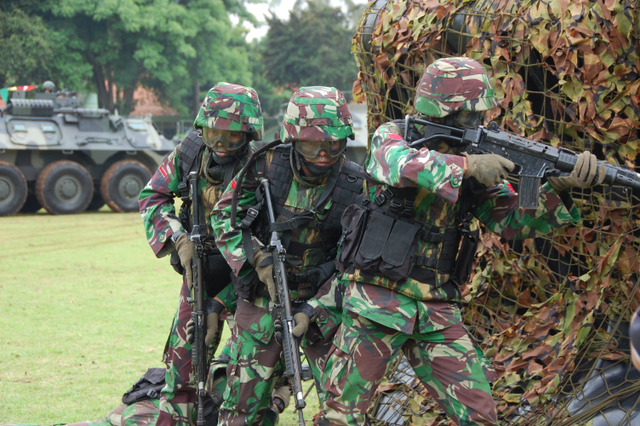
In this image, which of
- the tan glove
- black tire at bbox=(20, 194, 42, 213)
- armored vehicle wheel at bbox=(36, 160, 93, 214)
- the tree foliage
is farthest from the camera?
the tree foliage

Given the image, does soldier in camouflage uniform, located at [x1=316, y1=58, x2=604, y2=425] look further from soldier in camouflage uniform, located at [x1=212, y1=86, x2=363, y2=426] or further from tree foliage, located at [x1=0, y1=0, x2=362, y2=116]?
tree foliage, located at [x1=0, y1=0, x2=362, y2=116]

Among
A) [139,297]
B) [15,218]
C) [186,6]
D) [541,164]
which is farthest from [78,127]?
[186,6]

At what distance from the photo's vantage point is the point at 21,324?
652 centimetres

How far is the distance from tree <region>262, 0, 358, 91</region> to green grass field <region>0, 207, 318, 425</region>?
26570mm

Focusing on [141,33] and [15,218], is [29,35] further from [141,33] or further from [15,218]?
[15,218]

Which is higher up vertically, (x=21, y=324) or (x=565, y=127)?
(x=565, y=127)

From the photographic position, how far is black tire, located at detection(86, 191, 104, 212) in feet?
54.7

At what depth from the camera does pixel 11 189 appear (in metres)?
14.6

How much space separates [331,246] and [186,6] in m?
30.7

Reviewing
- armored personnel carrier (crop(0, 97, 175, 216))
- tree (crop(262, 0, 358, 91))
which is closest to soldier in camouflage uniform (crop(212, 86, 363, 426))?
armored personnel carrier (crop(0, 97, 175, 216))

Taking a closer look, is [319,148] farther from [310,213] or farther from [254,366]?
[254,366]

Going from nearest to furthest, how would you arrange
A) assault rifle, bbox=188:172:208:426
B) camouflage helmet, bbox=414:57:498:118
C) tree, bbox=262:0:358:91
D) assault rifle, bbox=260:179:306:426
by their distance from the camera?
camouflage helmet, bbox=414:57:498:118, assault rifle, bbox=260:179:306:426, assault rifle, bbox=188:172:208:426, tree, bbox=262:0:358:91

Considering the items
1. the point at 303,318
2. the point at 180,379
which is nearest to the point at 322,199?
the point at 303,318

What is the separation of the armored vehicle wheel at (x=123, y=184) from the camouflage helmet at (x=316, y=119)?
42.2 ft
